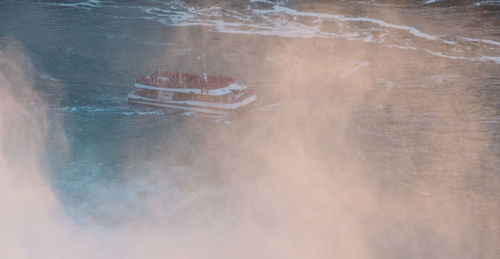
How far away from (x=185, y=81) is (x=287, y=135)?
37.0ft

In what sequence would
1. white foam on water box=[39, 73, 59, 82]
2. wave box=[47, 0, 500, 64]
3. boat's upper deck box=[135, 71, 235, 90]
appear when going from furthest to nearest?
wave box=[47, 0, 500, 64]
white foam on water box=[39, 73, 59, 82]
boat's upper deck box=[135, 71, 235, 90]

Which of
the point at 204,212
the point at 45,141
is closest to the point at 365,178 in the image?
the point at 204,212

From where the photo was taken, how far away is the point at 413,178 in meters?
33.7

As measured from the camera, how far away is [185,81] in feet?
153

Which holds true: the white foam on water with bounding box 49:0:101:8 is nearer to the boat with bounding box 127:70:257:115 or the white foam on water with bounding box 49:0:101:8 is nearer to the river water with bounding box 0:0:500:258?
the river water with bounding box 0:0:500:258

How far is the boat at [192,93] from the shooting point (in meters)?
44.6

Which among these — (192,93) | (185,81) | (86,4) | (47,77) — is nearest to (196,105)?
(192,93)

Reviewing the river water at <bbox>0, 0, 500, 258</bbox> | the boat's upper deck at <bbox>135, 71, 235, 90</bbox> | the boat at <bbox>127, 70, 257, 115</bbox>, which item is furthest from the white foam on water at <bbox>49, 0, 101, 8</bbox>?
the boat at <bbox>127, 70, 257, 115</bbox>

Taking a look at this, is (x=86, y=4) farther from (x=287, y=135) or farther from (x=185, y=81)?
(x=287, y=135)

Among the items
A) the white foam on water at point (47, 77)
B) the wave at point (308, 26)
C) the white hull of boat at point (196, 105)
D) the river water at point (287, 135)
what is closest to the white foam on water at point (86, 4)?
the wave at point (308, 26)

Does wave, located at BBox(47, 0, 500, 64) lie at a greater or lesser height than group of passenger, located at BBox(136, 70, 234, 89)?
greater

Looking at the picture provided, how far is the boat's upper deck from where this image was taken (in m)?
45.3

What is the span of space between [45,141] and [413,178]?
25093 mm

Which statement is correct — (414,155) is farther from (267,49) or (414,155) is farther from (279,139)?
(267,49)
